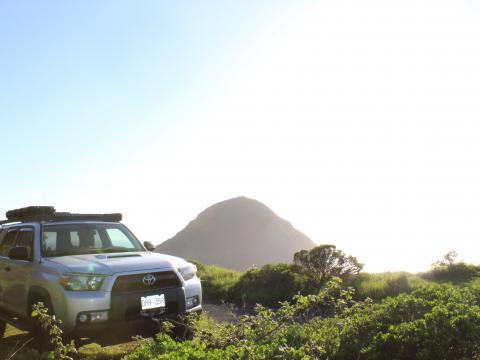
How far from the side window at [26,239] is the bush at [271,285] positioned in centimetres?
595

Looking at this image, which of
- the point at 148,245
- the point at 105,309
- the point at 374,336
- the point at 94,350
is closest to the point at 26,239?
the point at 148,245

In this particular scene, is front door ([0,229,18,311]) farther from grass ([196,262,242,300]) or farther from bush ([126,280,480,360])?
grass ([196,262,242,300])

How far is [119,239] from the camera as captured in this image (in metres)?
8.10

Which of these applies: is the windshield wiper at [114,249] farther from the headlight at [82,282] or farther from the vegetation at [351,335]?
the vegetation at [351,335]

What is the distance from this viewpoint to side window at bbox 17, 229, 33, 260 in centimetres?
726

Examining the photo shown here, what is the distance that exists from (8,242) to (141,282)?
3.56 meters

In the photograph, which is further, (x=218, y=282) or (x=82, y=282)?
(x=218, y=282)

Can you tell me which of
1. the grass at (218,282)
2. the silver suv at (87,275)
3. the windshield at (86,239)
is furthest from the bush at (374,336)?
the grass at (218,282)

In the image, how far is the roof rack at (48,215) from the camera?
7.68 meters

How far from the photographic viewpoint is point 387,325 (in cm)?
518

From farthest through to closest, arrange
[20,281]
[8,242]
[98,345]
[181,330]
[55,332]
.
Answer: [8,242], [98,345], [20,281], [181,330], [55,332]

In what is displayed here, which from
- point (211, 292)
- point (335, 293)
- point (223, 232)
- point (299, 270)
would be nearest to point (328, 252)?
point (299, 270)

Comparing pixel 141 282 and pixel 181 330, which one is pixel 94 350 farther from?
pixel 141 282

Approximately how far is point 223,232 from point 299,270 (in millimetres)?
104647
